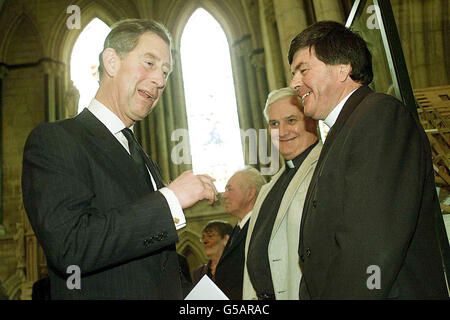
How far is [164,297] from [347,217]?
0.61m

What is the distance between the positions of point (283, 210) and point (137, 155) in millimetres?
842

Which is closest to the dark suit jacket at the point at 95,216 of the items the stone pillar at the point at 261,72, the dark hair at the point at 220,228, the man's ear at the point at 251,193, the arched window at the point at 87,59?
the man's ear at the point at 251,193

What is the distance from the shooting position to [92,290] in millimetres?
1268

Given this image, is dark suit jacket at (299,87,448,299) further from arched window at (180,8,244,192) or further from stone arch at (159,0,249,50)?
stone arch at (159,0,249,50)

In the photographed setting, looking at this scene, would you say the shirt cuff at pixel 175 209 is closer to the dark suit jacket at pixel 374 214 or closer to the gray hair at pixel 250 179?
the dark suit jacket at pixel 374 214

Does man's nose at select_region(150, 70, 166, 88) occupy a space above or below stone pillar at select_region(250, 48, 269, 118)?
below

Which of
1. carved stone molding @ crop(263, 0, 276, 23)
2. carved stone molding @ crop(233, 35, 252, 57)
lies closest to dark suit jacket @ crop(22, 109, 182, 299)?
carved stone molding @ crop(263, 0, 276, 23)

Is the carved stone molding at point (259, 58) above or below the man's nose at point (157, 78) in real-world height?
above

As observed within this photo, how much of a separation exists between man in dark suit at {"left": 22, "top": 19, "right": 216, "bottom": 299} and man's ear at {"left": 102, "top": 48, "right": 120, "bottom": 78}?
40mm

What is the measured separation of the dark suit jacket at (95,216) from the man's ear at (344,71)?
87 centimetres

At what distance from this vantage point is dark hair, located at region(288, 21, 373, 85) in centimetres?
171

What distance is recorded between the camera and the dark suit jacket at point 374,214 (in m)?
1.21

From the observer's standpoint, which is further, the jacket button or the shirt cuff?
the jacket button
